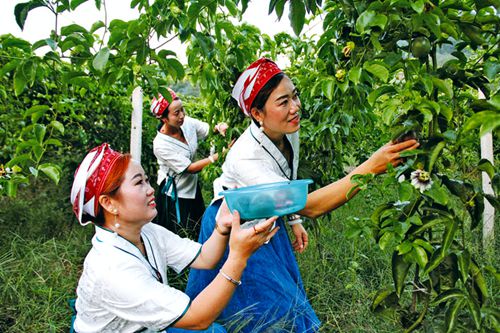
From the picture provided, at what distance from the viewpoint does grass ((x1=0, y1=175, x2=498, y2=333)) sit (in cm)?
242

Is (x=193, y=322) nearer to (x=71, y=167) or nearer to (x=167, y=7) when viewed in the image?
(x=167, y=7)

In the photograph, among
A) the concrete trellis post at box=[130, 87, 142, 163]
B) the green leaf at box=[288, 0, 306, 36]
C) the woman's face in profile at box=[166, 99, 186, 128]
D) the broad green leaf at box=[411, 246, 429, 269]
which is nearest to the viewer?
the broad green leaf at box=[411, 246, 429, 269]

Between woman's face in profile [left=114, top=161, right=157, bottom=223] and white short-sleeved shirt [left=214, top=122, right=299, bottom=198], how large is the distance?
1.25ft

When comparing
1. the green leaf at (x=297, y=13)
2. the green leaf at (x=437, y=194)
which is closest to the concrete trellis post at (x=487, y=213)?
the green leaf at (x=437, y=194)

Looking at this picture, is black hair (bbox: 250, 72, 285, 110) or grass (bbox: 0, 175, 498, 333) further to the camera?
grass (bbox: 0, 175, 498, 333)

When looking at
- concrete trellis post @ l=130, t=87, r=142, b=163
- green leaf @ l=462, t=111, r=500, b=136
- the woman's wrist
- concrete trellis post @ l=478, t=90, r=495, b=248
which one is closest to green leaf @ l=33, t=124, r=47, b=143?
the woman's wrist

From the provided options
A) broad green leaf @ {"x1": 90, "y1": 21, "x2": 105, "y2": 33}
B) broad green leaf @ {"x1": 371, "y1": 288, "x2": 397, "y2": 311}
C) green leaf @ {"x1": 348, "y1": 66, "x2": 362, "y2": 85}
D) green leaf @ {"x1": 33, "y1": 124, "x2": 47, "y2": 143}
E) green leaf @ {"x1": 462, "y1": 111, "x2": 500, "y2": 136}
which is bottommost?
broad green leaf @ {"x1": 371, "y1": 288, "x2": 397, "y2": 311}

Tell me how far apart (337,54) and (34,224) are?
3.33m

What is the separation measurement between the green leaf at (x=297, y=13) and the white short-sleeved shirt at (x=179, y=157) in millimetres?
2410

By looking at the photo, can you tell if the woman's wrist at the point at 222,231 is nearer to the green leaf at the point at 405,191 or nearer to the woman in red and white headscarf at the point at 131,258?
the woman in red and white headscarf at the point at 131,258

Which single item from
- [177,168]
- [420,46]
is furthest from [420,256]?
[177,168]

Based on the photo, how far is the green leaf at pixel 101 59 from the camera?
125cm

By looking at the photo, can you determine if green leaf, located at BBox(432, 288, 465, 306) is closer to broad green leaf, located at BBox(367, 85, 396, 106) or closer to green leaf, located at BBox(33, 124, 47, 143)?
broad green leaf, located at BBox(367, 85, 396, 106)

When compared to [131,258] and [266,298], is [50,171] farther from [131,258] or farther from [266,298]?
[266,298]
